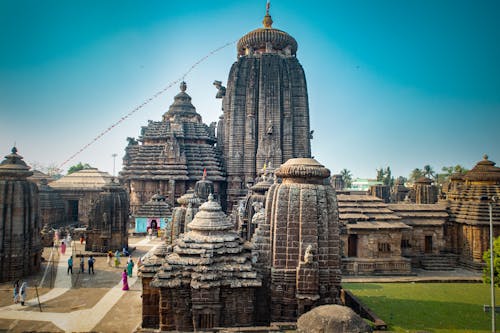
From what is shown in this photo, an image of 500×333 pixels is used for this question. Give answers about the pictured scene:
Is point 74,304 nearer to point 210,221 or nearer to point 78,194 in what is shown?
point 210,221

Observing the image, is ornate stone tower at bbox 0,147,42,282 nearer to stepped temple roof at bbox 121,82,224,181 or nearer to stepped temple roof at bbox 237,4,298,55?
stepped temple roof at bbox 121,82,224,181

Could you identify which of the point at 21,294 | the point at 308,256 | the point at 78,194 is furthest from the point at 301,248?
the point at 78,194

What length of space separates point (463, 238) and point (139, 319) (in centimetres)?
2200

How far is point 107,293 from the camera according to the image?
1762cm

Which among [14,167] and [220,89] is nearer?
[14,167]

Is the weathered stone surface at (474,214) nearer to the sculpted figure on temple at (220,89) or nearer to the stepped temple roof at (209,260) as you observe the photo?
the stepped temple roof at (209,260)

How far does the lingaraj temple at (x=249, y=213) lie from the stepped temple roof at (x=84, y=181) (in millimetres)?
258

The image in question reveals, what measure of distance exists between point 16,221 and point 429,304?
22134mm

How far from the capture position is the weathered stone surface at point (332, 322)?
8.02 meters

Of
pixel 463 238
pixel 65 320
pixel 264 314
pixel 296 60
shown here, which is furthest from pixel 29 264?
pixel 296 60

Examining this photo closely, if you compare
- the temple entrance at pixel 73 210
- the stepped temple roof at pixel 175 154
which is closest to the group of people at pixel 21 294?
the stepped temple roof at pixel 175 154

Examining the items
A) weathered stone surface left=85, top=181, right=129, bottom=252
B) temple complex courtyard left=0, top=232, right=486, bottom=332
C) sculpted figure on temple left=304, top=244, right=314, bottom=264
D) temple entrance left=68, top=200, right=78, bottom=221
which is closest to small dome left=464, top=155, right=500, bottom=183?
temple complex courtyard left=0, top=232, right=486, bottom=332

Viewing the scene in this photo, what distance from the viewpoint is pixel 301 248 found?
11.7 metres

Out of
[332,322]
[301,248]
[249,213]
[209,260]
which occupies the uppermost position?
[249,213]
